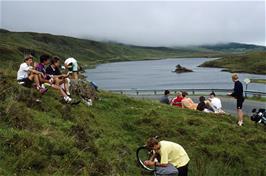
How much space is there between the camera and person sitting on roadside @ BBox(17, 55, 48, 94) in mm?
14203

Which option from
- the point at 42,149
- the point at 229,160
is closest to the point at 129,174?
the point at 42,149

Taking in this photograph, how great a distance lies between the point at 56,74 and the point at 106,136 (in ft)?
13.3

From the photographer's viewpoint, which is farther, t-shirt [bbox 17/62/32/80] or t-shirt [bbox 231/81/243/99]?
t-shirt [bbox 231/81/243/99]

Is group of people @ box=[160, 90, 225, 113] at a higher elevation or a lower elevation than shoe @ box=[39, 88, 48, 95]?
lower

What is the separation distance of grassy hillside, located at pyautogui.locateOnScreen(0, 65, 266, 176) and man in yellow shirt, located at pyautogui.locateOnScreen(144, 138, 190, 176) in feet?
3.75

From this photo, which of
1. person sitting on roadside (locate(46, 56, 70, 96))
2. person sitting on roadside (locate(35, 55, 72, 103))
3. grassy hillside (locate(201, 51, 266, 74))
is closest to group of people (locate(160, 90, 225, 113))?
person sitting on roadside (locate(46, 56, 70, 96))

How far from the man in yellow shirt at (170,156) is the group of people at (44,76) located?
6.37m

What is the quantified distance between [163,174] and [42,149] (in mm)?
3002

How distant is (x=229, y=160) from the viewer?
14.2m

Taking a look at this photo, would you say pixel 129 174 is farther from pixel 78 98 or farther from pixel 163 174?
pixel 78 98

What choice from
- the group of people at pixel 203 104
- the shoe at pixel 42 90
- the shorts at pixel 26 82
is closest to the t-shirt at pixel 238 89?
the group of people at pixel 203 104

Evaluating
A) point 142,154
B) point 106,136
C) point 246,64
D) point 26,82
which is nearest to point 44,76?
point 26,82

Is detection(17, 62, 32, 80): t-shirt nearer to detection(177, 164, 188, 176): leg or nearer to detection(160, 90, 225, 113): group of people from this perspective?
detection(177, 164, 188, 176): leg

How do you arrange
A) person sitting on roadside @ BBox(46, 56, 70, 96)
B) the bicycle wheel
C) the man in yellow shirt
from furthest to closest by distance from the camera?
person sitting on roadside @ BBox(46, 56, 70, 96), the bicycle wheel, the man in yellow shirt
